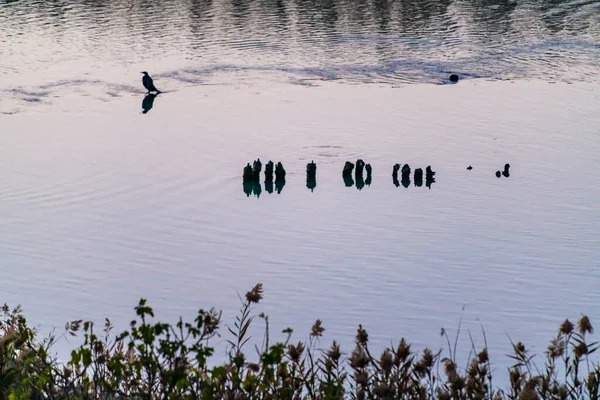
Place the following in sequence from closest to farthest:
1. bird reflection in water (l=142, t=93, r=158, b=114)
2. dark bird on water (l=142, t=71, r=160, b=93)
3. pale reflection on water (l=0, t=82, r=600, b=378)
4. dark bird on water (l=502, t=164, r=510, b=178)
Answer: pale reflection on water (l=0, t=82, r=600, b=378)
dark bird on water (l=502, t=164, r=510, b=178)
bird reflection in water (l=142, t=93, r=158, b=114)
dark bird on water (l=142, t=71, r=160, b=93)

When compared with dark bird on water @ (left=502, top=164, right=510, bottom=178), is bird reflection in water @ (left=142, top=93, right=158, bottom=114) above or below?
above

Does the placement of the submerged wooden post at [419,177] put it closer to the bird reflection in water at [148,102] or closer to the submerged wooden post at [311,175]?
the submerged wooden post at [311,175]

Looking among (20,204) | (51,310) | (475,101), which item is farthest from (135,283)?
(475,101)

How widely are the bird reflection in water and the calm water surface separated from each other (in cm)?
26

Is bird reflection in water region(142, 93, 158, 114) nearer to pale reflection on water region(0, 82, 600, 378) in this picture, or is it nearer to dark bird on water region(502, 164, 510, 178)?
pale reflection on water region(0, 82, 600, 378)

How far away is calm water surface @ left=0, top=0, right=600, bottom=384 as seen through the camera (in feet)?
41.3

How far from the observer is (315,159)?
19.1 metres

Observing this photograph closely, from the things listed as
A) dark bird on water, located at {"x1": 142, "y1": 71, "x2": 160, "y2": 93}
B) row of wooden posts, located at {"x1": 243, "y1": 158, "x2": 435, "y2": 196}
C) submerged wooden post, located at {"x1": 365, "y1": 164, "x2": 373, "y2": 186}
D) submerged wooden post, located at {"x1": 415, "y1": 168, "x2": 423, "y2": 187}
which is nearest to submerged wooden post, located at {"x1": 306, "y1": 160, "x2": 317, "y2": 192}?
row of wooden posts, located at {"x1": 243, "y1": 158, "x2": 435, "y2": 196}

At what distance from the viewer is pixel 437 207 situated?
643 inches

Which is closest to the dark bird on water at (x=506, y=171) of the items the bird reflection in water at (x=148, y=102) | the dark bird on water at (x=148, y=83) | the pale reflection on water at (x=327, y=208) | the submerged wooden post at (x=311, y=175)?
the pale reflection on water at (x=327, y=208)

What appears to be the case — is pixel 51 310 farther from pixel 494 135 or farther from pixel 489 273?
pixel 494 135

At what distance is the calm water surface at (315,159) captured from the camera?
12.6 m

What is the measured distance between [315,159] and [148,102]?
746cm

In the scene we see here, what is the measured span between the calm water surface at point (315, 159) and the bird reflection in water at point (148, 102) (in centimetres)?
26
